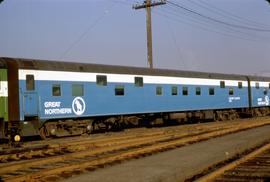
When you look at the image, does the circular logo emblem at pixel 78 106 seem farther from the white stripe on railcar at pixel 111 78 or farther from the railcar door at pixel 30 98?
the railcar door at pixel 30 98

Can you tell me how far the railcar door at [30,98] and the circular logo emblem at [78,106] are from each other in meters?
2.29

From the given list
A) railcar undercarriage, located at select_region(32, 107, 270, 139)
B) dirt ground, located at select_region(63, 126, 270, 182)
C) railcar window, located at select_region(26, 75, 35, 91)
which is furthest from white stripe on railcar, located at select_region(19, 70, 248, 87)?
dirt ground, located at select_region(63, 126, 270, 182)

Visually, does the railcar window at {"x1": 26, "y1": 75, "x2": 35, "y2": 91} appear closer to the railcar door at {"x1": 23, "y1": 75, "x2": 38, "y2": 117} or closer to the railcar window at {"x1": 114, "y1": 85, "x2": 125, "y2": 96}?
the railcar door at {"x1": 23, "y1": 75, "x2": 38, "y2": 117}

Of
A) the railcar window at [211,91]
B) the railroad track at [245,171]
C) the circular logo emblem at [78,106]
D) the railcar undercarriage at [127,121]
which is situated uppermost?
the railcar window at [211,91]

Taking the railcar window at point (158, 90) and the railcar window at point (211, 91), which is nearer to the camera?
the railcar window at point (158, 90)

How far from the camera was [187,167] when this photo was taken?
1066 cm

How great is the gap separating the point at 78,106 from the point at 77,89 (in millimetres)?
828

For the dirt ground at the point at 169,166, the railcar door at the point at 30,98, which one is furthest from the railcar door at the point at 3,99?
the dirt ground at the point at 169,166

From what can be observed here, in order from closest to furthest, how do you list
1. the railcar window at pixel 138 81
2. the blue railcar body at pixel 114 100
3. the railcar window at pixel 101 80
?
1. the blue railcar body at pixel 114 100
2. the railcar window at pixel 101 80
3. the railcar window at pixel 138 81

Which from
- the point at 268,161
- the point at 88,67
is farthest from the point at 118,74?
the point at 268,161

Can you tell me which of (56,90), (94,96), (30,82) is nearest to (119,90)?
(94,96)

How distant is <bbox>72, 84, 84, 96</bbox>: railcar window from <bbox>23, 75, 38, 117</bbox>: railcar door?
2.36 meters

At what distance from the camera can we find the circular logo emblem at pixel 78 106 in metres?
21.3

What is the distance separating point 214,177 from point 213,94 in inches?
911
